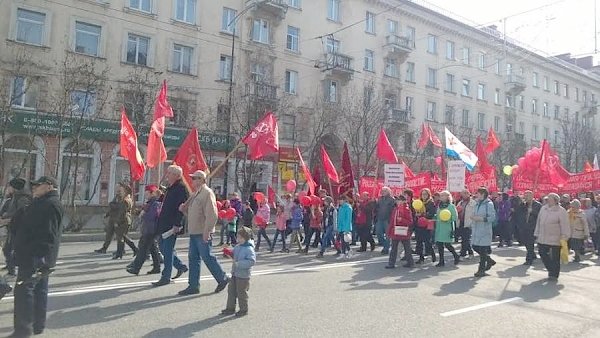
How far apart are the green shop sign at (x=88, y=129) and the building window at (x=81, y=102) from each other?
52cm

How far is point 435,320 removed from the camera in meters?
6.59

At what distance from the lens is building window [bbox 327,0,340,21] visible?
37.9 meters

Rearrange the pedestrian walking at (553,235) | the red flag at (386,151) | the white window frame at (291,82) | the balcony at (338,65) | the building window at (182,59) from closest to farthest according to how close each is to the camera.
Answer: the pedestrian walking at (553,235), the red flag at (386,151), the building window at (182,59), the white window frame at (291,82), the balcony at (338,65)

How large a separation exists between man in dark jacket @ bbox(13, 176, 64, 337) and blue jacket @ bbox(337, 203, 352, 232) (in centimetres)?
829

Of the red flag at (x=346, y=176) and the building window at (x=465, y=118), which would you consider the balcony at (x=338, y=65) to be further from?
the red flag at (x=346, y=176)

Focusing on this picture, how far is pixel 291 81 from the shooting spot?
116 ft

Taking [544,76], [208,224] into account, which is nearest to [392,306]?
[208,224]

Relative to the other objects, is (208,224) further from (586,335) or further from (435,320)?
(586,335)

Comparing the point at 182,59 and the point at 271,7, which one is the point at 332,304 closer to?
the point at 182,59

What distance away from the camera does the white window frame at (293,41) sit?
3525 cm

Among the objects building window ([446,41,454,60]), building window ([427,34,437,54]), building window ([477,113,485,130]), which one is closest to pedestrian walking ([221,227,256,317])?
building window ([427,34,437,54])

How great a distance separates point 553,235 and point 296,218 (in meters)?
6.42

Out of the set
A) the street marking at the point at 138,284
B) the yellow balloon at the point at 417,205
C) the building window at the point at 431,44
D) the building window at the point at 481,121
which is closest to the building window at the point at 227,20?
the building window at the point at 431,44

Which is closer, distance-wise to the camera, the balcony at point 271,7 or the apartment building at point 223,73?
the apartment building at point 223,73
